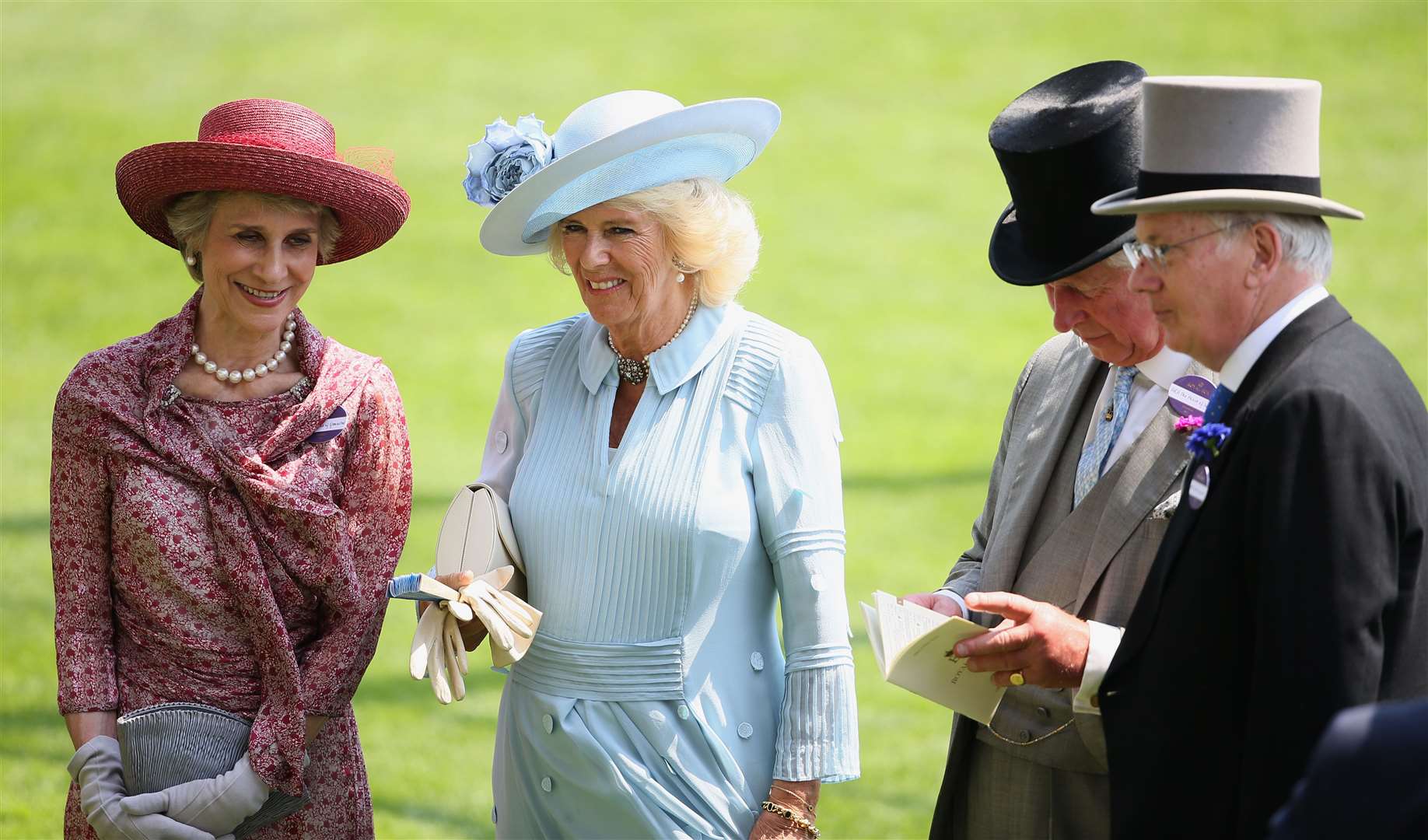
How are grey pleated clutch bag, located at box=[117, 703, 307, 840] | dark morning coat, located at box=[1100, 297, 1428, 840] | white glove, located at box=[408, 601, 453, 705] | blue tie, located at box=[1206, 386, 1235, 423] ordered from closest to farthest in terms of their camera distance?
1. dark morning coat, located at box=[1100, 297, 1428, 840]
2. blue tie, located at box=[1206, 386, 1235, 423]
3. white glove, located at box=[408, 601, 453, 705]
4. grey pleated clutch bag, located at box=[117, 703, 307, 840]

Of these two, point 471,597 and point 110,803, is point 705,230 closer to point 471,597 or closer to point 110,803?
point 471,597

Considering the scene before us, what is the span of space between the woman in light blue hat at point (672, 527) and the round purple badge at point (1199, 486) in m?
0.75

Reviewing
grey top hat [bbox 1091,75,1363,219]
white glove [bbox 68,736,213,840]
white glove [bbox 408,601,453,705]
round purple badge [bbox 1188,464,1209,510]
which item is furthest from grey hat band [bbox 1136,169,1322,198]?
white glove [bbox 68,736,213,840]

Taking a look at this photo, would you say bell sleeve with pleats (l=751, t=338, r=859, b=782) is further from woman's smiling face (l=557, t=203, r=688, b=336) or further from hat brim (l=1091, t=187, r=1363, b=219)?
hat brim (l=1091, t=187, r=1363, b=219)

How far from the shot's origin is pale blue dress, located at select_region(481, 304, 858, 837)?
2.86m

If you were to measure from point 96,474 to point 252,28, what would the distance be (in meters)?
15.4

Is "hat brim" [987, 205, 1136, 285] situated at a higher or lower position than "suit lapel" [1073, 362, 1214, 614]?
higher

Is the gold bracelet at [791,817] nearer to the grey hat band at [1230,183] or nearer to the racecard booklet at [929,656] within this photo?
the racecard booklet at [929,656]

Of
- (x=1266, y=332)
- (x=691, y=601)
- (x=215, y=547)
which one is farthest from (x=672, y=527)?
(x=1266, y=332)

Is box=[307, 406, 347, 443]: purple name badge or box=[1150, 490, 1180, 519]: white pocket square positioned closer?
box=[1150, 490, 1180, 519]: white pocket square

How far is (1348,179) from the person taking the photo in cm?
1542

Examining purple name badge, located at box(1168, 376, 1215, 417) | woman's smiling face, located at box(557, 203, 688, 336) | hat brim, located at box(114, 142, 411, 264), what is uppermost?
hat brim, located at box(114, 142, 411, 264)

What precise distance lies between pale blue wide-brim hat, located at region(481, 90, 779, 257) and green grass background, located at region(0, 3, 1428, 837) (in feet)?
18.5

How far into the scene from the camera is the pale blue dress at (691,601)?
9.37ft
